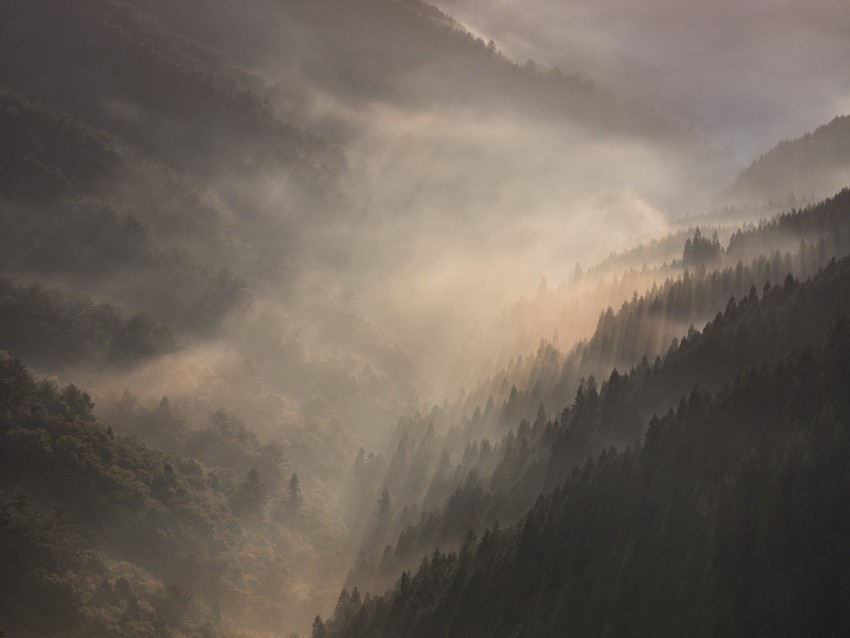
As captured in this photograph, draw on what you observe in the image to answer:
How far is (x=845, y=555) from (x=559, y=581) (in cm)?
5245

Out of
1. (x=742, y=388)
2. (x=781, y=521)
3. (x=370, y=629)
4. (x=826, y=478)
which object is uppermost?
(x=742, y=388)

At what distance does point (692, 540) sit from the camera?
511 ft

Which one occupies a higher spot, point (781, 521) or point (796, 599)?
point (781, 521)

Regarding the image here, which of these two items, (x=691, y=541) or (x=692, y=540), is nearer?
(x=691, y=541)

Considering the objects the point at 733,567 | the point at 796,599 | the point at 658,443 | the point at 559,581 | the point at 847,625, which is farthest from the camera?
the point at 658,443

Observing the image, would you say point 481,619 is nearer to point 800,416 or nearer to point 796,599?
point 796,599

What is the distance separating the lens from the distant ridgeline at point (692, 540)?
14012 centimetres

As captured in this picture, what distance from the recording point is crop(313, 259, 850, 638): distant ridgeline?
14012cm

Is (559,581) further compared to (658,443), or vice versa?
(658,443)

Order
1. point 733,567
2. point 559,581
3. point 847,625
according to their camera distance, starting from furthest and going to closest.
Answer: point 559,581
point 733,567
point 847,625

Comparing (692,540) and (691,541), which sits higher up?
(692,540)

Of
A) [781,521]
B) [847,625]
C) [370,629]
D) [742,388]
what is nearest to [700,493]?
[781,521]

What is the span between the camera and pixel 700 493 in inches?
6594

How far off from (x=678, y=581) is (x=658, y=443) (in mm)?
43702
